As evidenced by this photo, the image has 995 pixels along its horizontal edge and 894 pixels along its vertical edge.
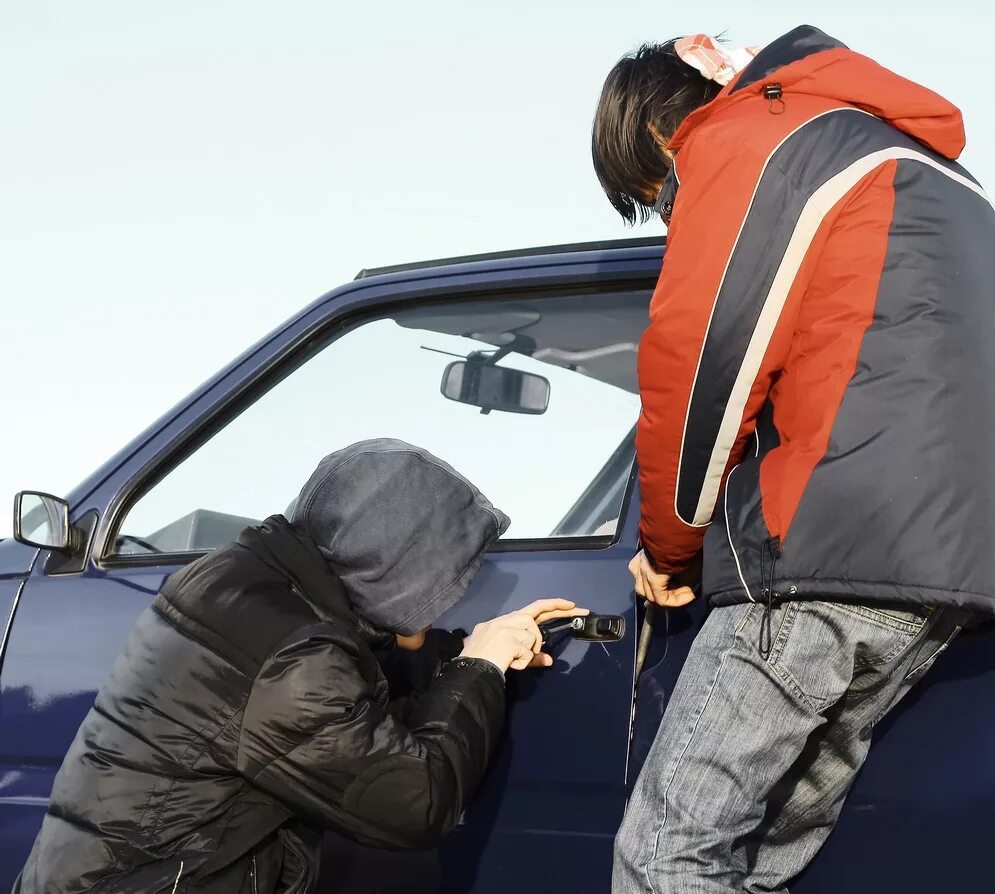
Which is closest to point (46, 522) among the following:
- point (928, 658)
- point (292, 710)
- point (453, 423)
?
point (453, 423)

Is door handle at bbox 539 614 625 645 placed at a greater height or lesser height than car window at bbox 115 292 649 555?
lesser

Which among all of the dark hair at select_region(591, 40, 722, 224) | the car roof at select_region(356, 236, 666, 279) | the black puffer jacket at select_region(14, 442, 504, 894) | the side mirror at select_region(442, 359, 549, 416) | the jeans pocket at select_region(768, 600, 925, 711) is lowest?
the black puffer jacket at select_region(14, 442, 504, 894)

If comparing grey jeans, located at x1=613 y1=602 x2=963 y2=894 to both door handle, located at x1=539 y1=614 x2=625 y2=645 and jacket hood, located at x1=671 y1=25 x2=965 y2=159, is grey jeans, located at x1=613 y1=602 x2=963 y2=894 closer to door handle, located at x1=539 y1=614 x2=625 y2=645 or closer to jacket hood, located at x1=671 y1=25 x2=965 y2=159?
door handle, located at x1=539 y1=614 x2=625 y2=645

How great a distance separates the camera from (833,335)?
1640 millimetres

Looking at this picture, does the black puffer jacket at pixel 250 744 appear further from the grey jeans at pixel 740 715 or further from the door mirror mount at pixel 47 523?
the door mirror mount at pixel 47 523

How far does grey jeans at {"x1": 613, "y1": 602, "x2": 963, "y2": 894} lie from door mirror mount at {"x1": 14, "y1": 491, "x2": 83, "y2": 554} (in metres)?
1.38

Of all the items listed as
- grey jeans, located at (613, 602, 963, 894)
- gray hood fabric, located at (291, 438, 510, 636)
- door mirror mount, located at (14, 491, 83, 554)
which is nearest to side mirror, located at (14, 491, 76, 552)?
door mirror mount, located at (14, 491, 83, 554)

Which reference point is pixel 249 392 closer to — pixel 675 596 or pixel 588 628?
pixel 588 628

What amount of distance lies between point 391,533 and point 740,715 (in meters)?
0.64

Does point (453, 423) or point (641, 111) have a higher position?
point (641, 111)

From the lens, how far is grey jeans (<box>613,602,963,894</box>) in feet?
5.44

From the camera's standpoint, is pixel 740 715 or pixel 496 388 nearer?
pixel 740 715

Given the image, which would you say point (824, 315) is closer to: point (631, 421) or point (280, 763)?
point (631, 421)

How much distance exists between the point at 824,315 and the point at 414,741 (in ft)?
2.88
